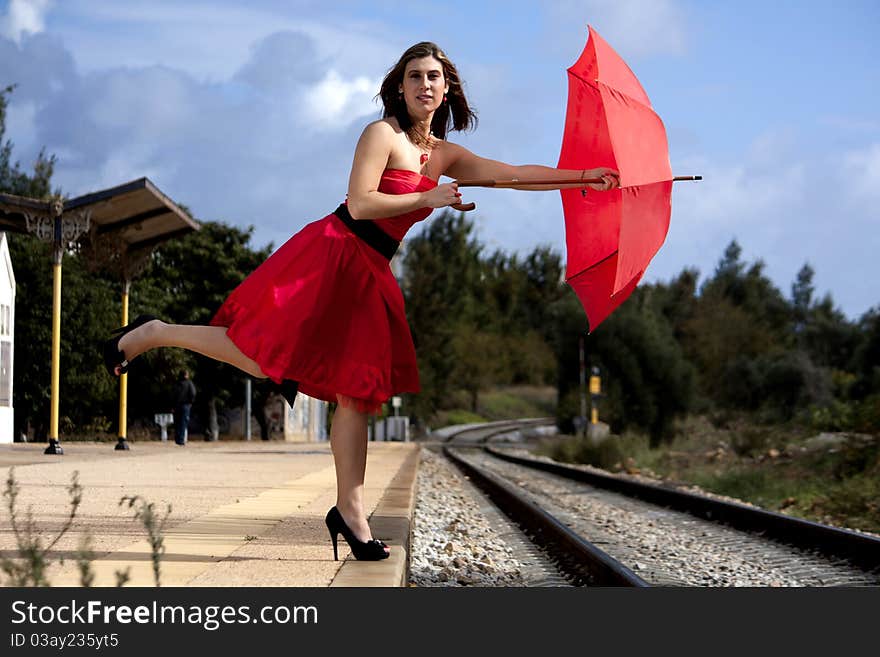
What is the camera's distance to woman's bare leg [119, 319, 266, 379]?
14.0 feet

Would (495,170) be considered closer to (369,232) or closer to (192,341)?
(369,232)

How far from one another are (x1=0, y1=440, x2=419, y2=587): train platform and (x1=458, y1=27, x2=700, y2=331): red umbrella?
1.50m

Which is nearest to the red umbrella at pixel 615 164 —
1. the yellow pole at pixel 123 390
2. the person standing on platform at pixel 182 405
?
the yellow pole at pixel 123 390

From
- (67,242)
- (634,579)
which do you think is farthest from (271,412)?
(634,579)

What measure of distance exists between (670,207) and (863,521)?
24.0ft

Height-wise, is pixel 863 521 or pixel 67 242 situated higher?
pixel 67 242

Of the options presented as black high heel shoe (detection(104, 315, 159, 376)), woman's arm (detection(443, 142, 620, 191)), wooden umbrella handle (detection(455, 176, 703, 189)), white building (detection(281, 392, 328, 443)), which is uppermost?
woman's arm (detection(443, 142, 620, 191))

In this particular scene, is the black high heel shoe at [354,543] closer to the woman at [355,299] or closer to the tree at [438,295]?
the woman at [355,299]

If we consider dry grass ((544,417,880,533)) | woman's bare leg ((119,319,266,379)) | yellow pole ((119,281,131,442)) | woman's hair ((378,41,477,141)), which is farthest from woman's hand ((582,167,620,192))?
yellow pole ((119,281,131,442))

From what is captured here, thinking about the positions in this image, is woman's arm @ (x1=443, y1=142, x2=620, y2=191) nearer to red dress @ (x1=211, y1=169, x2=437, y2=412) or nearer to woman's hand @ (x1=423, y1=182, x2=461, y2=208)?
red dress @ (x1=211, y1=169, x2=437, y2=412)

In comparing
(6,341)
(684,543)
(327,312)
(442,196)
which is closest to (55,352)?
(6,341)

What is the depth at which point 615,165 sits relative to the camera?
455 centimetres

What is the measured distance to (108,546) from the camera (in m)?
4.68
